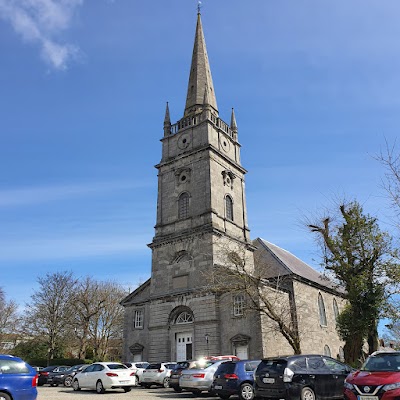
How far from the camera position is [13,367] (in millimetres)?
10711

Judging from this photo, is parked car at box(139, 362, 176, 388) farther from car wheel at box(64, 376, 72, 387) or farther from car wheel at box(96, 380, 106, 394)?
car wheel at box(64, 376, 72, 387)

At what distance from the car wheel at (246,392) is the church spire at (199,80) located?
29.4m

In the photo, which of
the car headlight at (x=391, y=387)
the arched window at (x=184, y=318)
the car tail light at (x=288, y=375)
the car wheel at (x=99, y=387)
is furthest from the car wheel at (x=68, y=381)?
the car headlight at (x=391, y=387)

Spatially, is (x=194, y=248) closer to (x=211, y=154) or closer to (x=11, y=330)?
(x=211, y=154)

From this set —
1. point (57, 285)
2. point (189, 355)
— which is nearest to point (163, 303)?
point (189, 355)

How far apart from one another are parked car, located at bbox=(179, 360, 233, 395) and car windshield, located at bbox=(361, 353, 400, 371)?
7.59 meters

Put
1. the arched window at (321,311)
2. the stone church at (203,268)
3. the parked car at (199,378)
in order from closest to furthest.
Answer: the parked car at (199,378) → the stone church at (203,268) → the arched window at (321,311)

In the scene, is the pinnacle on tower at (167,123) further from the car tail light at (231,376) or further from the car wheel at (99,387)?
the car tail light at (231,376)

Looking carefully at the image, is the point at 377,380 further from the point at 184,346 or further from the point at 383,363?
the point at 184,346

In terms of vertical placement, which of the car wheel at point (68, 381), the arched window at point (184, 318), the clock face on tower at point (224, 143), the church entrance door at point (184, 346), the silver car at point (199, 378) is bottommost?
the car wheel at point (68, 381)

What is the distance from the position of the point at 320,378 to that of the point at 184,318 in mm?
20094

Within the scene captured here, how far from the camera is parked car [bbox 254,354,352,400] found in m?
11.9

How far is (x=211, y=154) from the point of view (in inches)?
1411

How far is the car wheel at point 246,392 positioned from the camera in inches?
571
